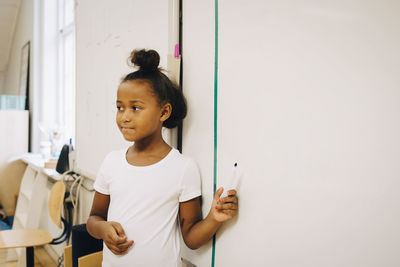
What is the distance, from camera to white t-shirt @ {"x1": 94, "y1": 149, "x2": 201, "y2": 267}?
85 centimetres

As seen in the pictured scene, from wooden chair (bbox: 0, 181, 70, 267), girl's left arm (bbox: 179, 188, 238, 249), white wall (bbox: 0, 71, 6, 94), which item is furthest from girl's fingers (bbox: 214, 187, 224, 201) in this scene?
white wall (bbox: 0, 71, 6, 94)

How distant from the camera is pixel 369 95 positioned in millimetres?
524

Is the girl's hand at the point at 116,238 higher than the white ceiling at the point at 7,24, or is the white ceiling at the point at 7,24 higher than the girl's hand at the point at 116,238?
the white ceiling at the point at 7,24

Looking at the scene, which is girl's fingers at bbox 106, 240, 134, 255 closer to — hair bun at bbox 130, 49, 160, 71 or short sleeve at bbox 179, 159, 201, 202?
short sleeve at bbox 179, 159, 201, 202

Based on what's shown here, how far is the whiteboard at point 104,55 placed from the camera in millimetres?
1111

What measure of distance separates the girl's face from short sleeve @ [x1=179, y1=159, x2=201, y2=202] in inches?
5.9

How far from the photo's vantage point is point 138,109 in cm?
84

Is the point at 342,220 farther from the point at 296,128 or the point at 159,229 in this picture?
the point at 159,229

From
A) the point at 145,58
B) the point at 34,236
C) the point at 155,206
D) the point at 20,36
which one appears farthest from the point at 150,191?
the point at 20,36

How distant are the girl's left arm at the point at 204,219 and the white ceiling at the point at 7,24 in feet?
16.0

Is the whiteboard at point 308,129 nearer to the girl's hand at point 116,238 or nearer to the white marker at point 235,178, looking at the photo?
the white marker at point 235,178

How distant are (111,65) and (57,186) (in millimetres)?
Answer: 833

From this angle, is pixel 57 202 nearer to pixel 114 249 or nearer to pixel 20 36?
pixel 114 249

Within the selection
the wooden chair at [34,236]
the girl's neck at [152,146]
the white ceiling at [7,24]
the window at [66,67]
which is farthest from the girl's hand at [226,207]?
the white ceiling at [7,24]
